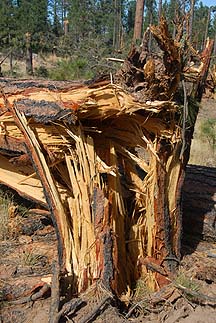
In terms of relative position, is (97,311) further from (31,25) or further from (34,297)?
(31,25)

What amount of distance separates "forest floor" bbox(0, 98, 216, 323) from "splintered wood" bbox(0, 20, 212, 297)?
0.19 metres

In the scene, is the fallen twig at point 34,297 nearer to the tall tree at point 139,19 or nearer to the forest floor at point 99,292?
the forest floor at point 99,292

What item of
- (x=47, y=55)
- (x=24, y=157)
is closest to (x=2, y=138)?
(x=24, y=157)

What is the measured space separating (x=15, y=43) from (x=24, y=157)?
20689mm

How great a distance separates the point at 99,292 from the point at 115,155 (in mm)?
1185

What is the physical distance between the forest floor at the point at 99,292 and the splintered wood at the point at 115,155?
0.19 m

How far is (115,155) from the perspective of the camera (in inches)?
159

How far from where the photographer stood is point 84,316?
3.43 metres

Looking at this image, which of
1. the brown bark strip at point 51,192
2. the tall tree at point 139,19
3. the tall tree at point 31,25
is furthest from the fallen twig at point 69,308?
the tall tree at point 31,25

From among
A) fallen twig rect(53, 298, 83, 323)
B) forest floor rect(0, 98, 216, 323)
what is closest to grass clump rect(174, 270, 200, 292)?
forest floor rect(0, 98, 216, 323)

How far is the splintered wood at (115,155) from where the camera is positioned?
3623 mm

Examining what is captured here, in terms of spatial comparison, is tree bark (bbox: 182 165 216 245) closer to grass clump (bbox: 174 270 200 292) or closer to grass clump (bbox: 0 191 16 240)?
grass clump (bbox: 174 270 200 292)

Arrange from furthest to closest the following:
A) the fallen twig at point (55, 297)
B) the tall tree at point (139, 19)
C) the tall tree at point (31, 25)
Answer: the tall tree at point (31, 25), the tall tree at point (139, 19), the fallen twig at point (55, 297)

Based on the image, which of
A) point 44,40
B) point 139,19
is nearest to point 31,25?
point 44,40
